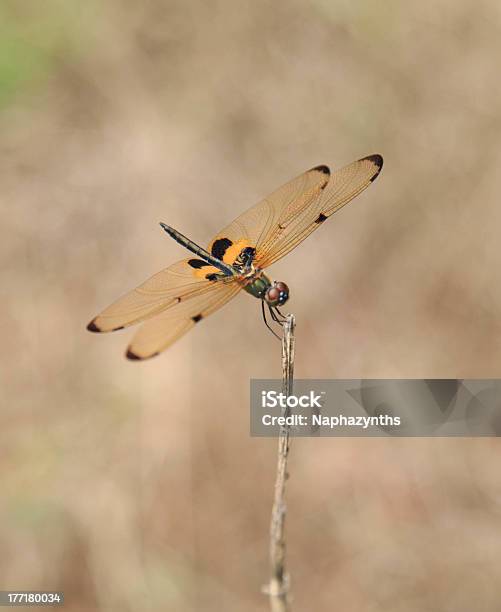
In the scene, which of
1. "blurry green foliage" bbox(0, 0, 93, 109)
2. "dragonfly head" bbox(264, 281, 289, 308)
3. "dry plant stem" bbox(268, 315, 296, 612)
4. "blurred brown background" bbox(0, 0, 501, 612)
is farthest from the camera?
"blurry green foliage" bbox(0, 0, 93, 109)

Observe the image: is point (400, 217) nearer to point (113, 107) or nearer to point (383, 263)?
point (383, 263)

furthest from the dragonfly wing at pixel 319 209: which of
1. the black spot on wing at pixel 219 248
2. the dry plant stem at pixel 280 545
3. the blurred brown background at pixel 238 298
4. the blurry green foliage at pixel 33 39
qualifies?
the blurry green foliage at pixel 33 39

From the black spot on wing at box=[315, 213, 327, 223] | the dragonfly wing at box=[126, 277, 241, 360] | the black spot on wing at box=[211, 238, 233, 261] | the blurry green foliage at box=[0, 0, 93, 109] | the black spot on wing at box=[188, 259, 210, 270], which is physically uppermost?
the blurry green foliage at box=[0, 0, 93, 109]

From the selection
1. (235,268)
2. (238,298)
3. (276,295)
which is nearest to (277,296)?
(276,295)

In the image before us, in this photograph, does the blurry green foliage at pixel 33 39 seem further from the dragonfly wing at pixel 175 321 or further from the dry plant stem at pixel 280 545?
the dry plant stem at pixel 280 545

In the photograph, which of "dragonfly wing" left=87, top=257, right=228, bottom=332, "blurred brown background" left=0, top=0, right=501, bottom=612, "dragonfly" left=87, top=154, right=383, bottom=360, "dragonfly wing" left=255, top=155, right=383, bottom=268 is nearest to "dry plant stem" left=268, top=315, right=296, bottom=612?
"dragonfly" left=87, top=154, right=383, bottom=360

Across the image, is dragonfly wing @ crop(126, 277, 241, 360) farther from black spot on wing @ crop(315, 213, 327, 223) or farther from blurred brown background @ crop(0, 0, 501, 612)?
blurred brown background @ crop(0, 0, 501, 612)
